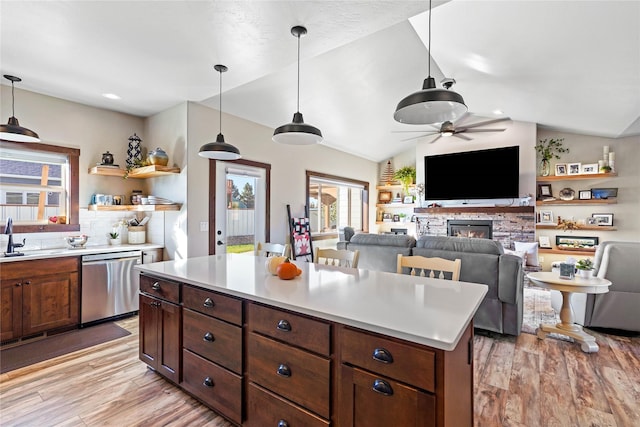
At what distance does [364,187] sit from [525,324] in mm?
4855

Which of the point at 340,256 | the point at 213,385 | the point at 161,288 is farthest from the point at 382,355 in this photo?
the point at 161,288

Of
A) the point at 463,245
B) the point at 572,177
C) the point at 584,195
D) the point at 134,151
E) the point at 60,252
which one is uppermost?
the point at 134,151

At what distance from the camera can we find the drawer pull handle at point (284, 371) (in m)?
1.51

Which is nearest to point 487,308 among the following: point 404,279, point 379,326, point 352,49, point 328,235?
point 404,279

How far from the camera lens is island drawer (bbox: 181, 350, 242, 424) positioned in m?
1.77

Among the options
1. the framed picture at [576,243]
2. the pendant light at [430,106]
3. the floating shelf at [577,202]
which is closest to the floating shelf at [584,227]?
the framed picture at [576,243]

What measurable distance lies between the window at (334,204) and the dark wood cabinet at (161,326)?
3752 millimetres

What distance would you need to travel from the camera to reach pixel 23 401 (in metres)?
2.18

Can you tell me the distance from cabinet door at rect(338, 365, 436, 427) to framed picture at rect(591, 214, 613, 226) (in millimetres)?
6662

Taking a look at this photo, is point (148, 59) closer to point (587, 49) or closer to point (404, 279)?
point (404, 279)

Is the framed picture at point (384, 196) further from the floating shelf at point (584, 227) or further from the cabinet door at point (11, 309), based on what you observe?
the cabinet door at point (11, 309)

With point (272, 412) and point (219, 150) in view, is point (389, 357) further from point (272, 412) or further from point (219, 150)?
point (219, 150)

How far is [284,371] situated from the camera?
5.01 feet

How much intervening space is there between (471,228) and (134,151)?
627cm
